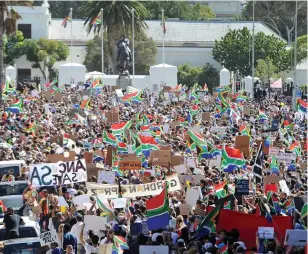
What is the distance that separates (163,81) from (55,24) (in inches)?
1169

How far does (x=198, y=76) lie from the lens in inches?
3674

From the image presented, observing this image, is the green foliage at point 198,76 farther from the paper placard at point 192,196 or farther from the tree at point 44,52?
the paper placard at point 192,196

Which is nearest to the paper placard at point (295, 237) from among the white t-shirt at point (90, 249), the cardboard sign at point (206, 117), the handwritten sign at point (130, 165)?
the white t-shirt at point (90, 249)

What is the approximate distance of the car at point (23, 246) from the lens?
18.2 m

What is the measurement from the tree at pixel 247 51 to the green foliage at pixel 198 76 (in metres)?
1.76

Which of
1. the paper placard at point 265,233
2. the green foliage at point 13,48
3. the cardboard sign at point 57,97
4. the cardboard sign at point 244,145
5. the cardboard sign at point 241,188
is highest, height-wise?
the paper placard at point 265,233

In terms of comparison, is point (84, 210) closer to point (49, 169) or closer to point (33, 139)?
point (49, 169)

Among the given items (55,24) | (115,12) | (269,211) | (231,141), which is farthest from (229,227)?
(55,24)

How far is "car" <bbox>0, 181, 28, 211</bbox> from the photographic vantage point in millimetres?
23422

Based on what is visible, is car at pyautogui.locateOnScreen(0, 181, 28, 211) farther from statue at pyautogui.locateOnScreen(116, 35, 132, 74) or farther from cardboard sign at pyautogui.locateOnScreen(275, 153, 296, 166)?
statue at pyautogui.locateOnScreen(116, 35, 132, 74)

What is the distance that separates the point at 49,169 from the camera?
23922 millimetres

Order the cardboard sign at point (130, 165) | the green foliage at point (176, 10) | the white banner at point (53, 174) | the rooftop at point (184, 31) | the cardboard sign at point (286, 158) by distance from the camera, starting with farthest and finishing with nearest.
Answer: the green foliage at point (176, 10), the rooftop at point (184, 31), the cardboard sign at point (286, 158), the cardboard sign at point (130, 165), the white banner at point (53, 174)

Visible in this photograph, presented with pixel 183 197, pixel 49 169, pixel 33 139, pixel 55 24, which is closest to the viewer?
pixel 183 197

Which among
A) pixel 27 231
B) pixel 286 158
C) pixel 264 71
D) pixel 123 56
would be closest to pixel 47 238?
pixel 27 231
